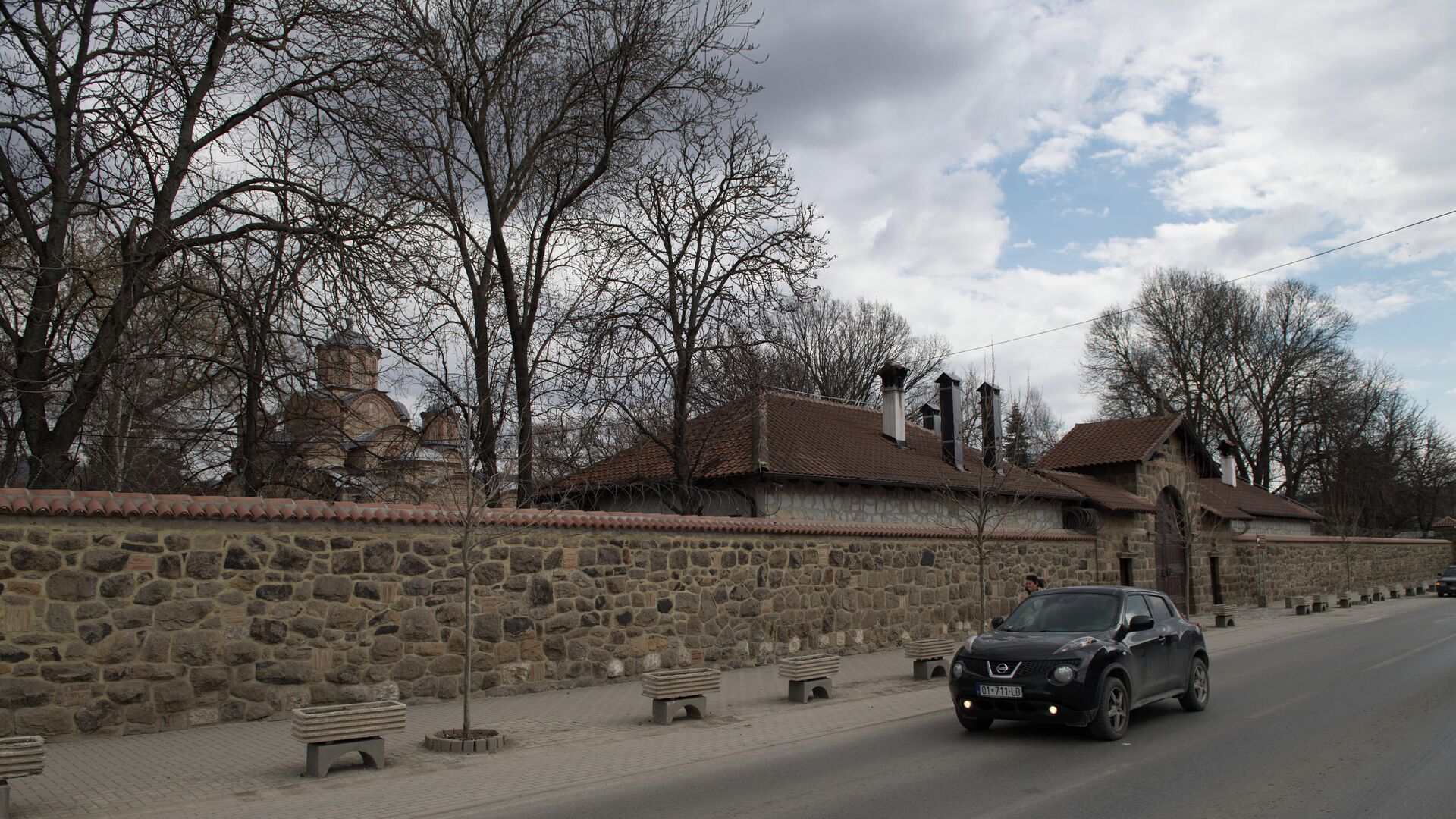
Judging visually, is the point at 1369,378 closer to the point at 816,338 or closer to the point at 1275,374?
the point at 1275,374

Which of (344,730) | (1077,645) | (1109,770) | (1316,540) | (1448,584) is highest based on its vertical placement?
(1316,540)

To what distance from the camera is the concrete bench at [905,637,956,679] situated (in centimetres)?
1456

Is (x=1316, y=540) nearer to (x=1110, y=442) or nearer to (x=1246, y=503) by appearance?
(x=1246, y=503)

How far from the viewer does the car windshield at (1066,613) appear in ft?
32.7

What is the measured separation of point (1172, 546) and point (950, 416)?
10500 mm

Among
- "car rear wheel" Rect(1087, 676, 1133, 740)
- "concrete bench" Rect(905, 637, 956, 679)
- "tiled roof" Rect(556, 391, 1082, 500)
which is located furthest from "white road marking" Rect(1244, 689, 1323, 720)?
"tiled roof" Rect(556, 391, 1082, 500)

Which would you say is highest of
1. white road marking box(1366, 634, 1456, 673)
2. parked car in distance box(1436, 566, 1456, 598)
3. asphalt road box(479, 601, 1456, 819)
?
asphalt road box(479, 601, 1456, 819)

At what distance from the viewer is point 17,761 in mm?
6355

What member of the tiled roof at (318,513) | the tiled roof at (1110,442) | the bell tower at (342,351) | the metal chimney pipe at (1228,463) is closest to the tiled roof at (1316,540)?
the metal chimney pipe at (1228,463)

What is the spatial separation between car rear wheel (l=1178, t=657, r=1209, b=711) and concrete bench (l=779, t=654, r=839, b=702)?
4.21 metres

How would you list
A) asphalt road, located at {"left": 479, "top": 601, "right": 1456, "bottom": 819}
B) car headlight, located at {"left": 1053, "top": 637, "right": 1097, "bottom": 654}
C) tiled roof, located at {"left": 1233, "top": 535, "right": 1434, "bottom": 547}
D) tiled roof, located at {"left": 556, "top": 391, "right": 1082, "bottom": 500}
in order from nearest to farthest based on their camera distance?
asphalt road, located at {"left": 479, "top": 601, "right": 1456, "bottom": 819} < car headlight, located at {"left": 1053, "top": 637, "right": 1097, "bottom": 654} < tiled roof, located at {"left": 556, "top": 391, "right": 1082, "bottom": 500} < tiled roof, located at {"left": 1233, "top": 535, "right": 1434, "bottom": 547}

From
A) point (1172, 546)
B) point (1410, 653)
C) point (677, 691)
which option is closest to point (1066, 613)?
point (677, 691)

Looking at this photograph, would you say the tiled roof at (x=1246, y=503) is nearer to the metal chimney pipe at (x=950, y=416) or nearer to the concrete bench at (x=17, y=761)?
the metal chimney pipe at (x=950, y=416)

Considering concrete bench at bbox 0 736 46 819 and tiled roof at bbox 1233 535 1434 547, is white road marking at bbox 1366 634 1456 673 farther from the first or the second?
concrete bench at bbox 0 736 46 819
